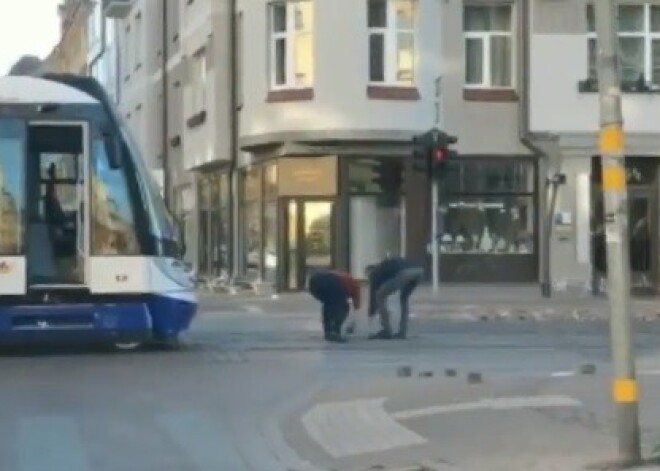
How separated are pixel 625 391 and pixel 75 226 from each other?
11.2 metres

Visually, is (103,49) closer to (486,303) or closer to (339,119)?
(339,119)

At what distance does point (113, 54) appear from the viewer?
66500 millimetres

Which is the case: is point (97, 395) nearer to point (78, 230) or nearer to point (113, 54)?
point (78, 230)

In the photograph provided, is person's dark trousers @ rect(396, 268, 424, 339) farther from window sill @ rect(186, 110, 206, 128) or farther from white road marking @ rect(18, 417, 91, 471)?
window sill @ rect(186, 110, 206, 128)

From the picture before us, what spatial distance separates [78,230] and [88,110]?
1520 millimetres

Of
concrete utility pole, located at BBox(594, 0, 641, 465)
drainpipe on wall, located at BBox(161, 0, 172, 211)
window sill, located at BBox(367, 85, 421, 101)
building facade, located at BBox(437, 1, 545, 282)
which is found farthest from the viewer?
drainpipe on wall, located at BBox(161, 0, 172, 211)

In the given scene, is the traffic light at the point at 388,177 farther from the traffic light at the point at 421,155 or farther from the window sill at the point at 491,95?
the traffic light at the point at 421,155

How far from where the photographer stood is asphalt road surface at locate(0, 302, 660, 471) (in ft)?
42.1

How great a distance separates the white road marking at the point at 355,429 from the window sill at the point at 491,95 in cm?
2288

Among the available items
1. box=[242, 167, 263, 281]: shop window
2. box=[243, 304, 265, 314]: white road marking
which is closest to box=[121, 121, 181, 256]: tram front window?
box=[243, 304, 265, 314]: white road marking

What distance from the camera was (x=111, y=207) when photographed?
21562mm

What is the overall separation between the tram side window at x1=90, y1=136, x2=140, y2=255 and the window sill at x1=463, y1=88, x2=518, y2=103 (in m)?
18.1

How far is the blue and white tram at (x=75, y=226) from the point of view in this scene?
21172 mm

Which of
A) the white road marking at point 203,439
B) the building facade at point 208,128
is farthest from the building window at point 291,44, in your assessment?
the white road marking at point 203,439
